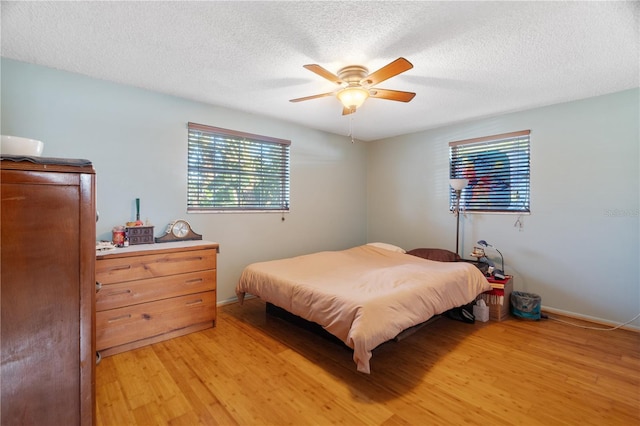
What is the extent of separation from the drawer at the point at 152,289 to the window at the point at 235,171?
0.89 m

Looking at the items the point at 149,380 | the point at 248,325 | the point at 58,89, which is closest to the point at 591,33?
the point at 248,325

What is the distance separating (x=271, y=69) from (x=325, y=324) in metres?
2.10

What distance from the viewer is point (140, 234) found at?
2.70m

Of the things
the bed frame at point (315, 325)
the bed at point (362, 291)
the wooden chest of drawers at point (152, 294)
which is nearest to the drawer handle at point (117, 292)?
the wooden chest of drawers at point (152, 294)

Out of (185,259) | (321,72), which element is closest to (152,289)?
(185,259)

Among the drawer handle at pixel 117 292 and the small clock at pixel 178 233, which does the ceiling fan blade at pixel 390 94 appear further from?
the drawer handle at pixel 117 292

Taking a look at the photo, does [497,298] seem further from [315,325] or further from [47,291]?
[47,291]

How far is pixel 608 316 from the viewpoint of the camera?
9.50 ft

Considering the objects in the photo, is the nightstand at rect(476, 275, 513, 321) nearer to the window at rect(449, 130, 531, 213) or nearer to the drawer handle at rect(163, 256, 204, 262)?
the window at rect(449, 130, 531, 213)

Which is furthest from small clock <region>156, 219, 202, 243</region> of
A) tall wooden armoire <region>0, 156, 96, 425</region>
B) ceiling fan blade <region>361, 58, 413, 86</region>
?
ceiling fan blade <region>361, 58, 413, 86</region>

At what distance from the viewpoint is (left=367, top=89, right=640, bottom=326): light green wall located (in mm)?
2793

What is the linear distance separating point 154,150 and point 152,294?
1.45 meters

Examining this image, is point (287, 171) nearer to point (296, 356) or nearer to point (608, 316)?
point (296, 356)

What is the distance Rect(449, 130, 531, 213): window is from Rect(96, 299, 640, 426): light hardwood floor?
5.04 feet
